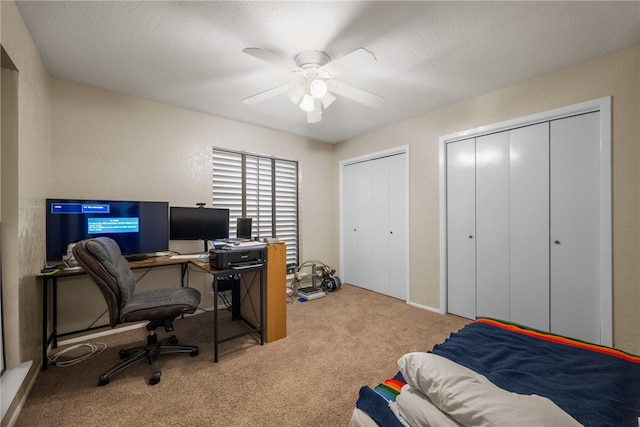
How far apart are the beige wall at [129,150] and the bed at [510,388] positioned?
294 centimetres

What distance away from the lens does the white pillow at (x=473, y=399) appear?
73cm

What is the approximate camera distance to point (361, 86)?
8.70 ft

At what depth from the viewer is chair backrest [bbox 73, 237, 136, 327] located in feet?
5.77

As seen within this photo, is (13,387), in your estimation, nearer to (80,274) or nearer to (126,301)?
(126,301)

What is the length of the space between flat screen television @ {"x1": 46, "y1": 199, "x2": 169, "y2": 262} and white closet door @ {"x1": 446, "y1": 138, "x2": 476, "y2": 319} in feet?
10.9

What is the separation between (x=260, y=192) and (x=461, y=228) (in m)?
2.76

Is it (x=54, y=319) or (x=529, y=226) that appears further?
(x=529, y=226)

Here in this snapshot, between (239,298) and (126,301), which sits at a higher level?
(126,301)

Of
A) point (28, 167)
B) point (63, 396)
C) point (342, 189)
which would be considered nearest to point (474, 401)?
point (63, 396)

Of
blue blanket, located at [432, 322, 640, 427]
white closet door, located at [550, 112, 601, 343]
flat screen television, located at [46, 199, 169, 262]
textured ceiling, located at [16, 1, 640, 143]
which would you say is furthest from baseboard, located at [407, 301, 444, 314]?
flat screen television, located at [46, 199, 169, 262]

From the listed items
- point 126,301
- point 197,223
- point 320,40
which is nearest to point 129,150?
point 197,223

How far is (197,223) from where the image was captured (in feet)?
10.1

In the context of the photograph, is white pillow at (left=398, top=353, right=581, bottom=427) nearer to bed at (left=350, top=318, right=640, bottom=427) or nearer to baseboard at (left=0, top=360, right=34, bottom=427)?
bed at (left=350, top=318, right=640, bottom=427)

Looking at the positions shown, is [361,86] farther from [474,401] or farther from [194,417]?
[194,417]
